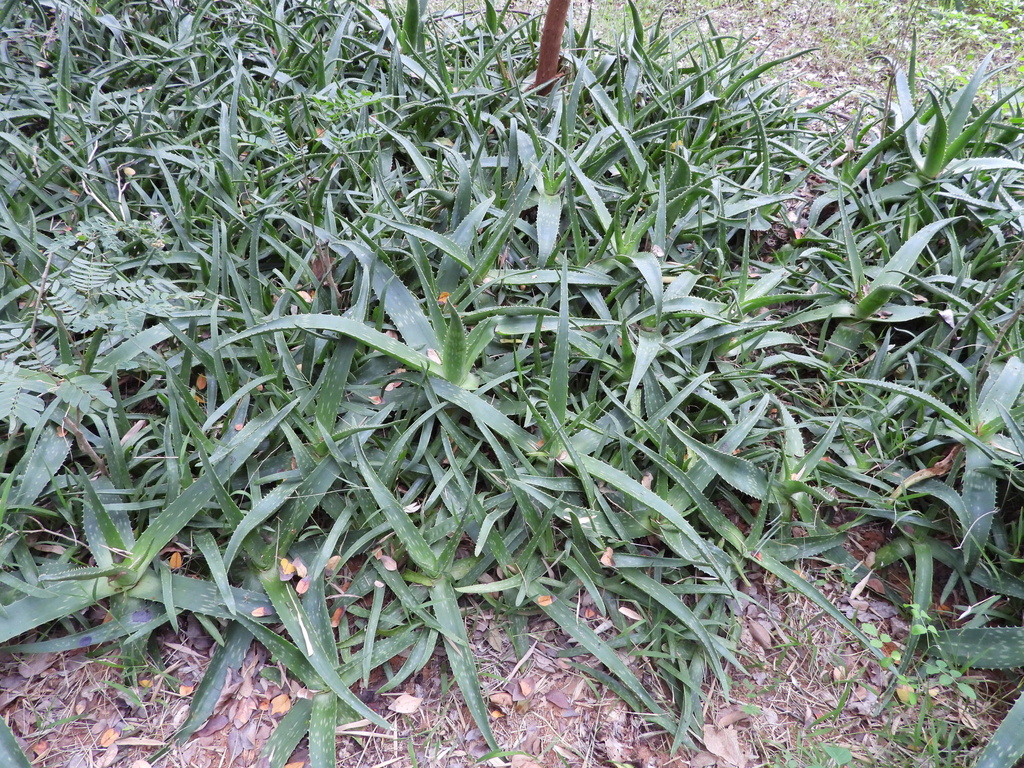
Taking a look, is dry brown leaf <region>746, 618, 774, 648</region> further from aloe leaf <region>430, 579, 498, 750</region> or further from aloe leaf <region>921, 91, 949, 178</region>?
aloe leaf <region>921, 91, 949, 178</region>

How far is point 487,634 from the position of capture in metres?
1.38

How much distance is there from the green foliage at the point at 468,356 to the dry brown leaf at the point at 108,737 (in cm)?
17

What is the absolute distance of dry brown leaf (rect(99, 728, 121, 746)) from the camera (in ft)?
3.98

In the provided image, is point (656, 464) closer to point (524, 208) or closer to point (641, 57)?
point (524, 208)

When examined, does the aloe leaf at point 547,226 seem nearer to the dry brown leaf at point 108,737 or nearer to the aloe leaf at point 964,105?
the aloe leaf at point 964,105

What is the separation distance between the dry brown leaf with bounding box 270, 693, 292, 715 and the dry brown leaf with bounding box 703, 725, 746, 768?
876 millimetres

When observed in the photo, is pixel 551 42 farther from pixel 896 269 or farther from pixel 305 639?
pixel 305 639

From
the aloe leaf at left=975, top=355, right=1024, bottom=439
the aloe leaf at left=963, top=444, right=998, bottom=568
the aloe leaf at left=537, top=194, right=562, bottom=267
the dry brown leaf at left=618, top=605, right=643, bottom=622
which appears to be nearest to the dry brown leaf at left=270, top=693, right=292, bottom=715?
the dry brown leaf at left=618, top=605, right=643, bottom=622

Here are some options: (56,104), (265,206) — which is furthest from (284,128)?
(56,104)

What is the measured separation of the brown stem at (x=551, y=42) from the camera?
6.73 ft

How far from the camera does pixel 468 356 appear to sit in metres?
1.55

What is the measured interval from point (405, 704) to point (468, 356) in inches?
31.6

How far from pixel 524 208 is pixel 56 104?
167 cm

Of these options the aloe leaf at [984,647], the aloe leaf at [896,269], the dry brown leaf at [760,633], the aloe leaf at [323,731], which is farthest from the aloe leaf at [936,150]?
the aloe leaf at [323,731]
